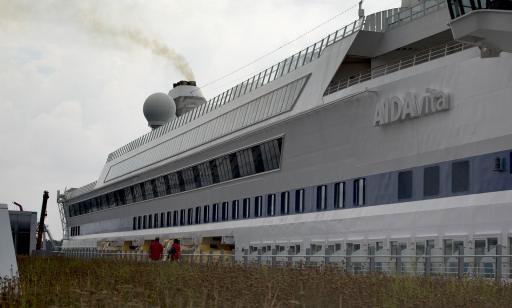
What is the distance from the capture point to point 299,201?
47531 mm

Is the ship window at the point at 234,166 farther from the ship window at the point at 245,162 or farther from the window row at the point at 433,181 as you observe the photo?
the window row at the point at 433,181

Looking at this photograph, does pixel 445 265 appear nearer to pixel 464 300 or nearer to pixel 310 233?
pixel 464 300

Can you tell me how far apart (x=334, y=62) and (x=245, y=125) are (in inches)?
537

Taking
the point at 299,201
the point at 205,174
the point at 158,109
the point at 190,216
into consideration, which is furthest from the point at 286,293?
the point at 158,109

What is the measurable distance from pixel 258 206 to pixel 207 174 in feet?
34.5

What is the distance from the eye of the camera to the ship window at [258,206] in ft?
175

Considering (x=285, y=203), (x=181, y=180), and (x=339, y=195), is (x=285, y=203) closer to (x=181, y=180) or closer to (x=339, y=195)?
(x=339, y=195)

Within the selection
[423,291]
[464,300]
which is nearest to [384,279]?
[423,291]

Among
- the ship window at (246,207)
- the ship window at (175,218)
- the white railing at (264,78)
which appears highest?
the white railing at (264,78)

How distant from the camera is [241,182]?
5728cm

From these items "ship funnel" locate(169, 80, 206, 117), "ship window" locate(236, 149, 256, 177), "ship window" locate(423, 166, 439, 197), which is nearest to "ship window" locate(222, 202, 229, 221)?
"ship window" locate(236, 149, 256, 177)

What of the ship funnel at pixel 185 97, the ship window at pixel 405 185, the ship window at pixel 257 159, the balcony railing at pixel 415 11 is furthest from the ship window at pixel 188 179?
the ship window at pixel 405 185

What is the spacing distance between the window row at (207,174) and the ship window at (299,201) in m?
3.18

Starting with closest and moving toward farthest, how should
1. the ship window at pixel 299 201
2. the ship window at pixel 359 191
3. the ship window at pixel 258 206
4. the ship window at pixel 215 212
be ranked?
the ship window at pixel 359 191 → the ship window at pixel 299 201 → the ship window at pixel 258 206 → the ship window at pixel 215 212
